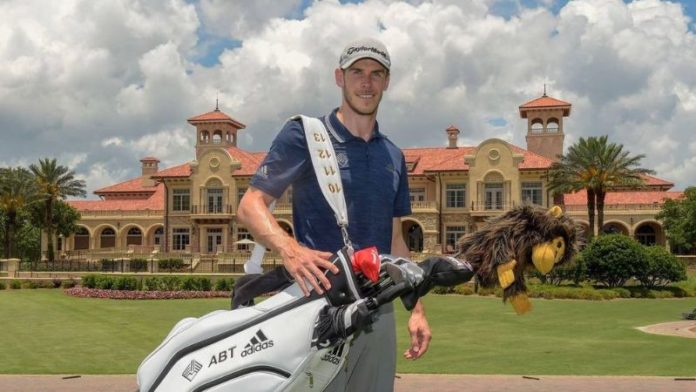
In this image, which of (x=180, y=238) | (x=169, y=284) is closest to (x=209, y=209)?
(x=180, y=238)

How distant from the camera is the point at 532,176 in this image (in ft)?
172

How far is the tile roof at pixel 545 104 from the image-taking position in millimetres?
59906

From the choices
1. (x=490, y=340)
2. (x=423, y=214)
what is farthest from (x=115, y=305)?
(x=423, y=214)

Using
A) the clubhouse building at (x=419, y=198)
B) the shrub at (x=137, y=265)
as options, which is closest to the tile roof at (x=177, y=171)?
the clubhouse building at (x=419, y=198)

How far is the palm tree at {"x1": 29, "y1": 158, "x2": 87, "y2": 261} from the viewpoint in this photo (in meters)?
55.2

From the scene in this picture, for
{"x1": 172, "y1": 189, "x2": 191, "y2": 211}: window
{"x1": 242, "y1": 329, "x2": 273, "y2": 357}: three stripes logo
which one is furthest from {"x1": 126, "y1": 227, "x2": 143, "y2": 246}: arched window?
{"x1": 242, "y1": 329, "x2": 273, "y2": 357}: three stripes logo

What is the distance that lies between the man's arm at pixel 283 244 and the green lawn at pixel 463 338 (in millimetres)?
8692

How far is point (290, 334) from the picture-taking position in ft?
8.11

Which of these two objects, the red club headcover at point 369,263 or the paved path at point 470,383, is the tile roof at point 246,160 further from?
the red club headcover at point 369,263

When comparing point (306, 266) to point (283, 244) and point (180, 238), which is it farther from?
point (180, 238)

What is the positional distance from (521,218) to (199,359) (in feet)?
4.03

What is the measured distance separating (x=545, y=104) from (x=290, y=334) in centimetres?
6051

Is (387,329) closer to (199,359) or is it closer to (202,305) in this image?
(199,359)

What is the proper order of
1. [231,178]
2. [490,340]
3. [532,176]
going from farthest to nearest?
[231,178] → [532,176] → [490,340]
